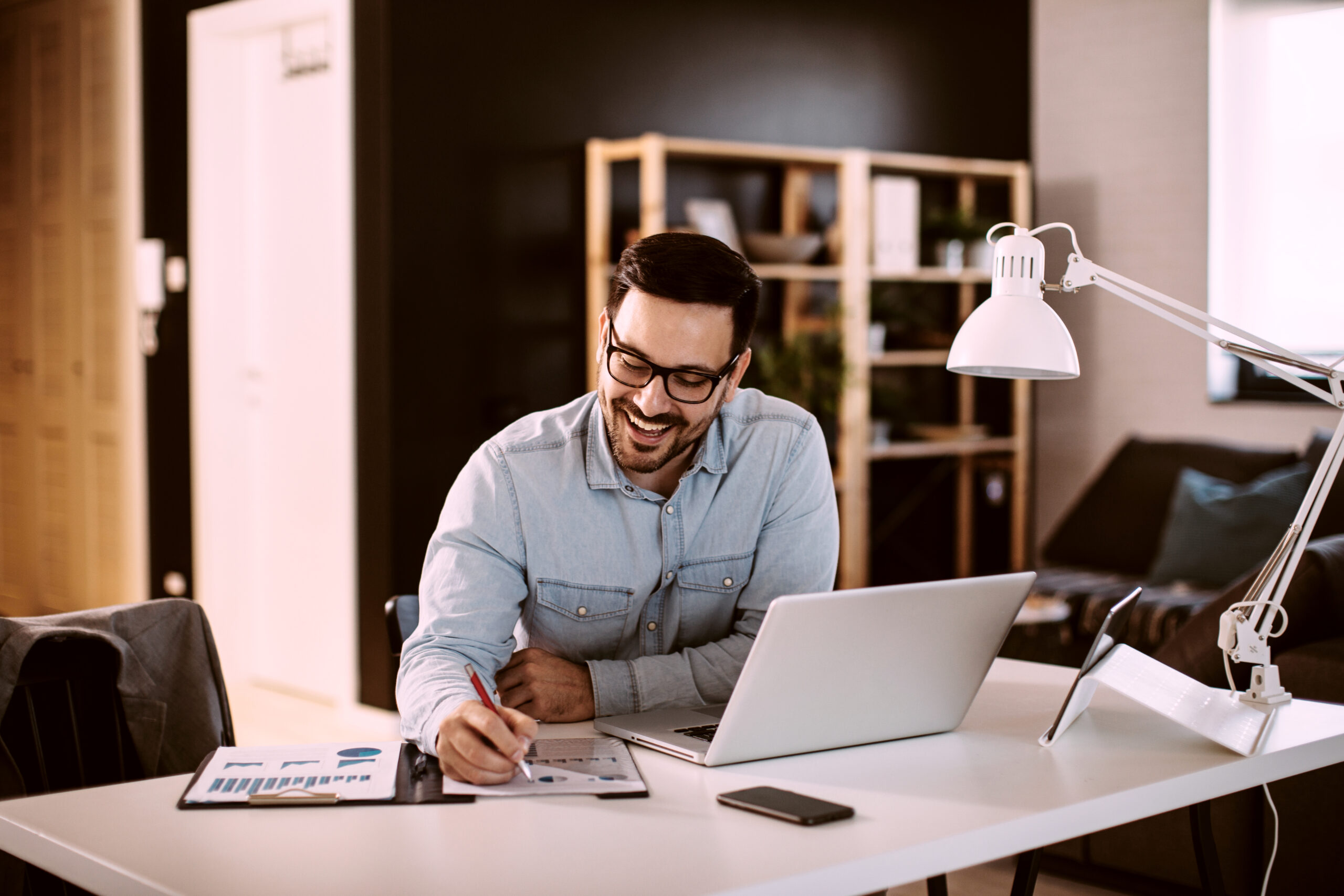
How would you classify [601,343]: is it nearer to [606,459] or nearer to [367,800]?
[606,459]

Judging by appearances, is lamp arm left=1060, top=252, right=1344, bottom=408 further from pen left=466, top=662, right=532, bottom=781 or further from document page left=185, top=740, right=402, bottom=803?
document page left=185, top=740, right=402, bottom=803

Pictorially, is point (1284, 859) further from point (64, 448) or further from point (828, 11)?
point (64, 448)

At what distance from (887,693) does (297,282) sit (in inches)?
148

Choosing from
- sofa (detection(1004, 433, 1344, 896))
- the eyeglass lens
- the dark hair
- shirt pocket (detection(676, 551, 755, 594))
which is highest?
the dark hair

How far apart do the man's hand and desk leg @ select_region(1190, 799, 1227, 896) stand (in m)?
0.82

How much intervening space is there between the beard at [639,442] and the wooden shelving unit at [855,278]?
2.50 m

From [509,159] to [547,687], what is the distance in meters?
3.02

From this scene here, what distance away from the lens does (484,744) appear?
1.45 metres

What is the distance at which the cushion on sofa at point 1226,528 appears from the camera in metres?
4.61

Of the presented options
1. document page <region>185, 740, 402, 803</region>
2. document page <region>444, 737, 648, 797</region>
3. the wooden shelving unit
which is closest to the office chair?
document page <region>185, 740, 402, 803</region>

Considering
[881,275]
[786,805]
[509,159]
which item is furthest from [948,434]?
[786,805]

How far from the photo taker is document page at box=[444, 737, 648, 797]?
4.65 ft

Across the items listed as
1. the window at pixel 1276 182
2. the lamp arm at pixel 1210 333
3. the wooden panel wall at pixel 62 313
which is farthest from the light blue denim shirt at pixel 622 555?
the window at pixel 1276 182

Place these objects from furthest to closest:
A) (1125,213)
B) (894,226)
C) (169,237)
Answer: (1125,213) < (894,226) < (169,237)
